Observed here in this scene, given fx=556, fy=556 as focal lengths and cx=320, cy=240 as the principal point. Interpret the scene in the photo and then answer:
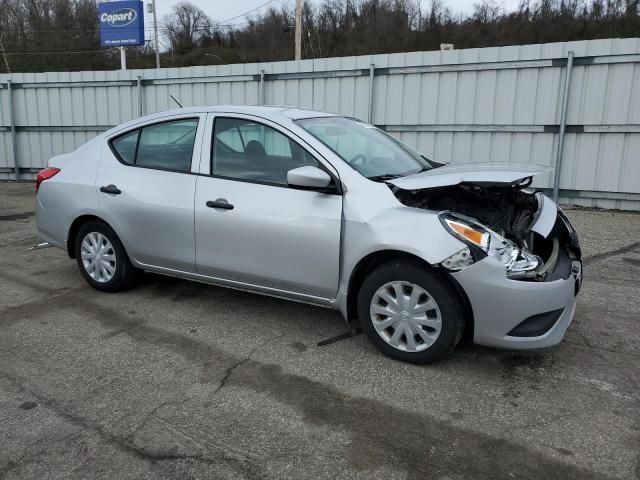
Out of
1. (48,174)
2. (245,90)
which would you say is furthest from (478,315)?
(245,90)

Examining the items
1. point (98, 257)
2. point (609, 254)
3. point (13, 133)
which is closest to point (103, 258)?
point (98, 257)

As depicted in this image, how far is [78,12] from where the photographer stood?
45.9 meters

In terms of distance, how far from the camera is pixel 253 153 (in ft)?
13.4

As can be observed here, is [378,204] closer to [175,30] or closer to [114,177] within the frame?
[114,177]

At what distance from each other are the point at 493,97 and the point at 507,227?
6378 mm

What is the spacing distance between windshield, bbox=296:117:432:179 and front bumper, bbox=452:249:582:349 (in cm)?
103

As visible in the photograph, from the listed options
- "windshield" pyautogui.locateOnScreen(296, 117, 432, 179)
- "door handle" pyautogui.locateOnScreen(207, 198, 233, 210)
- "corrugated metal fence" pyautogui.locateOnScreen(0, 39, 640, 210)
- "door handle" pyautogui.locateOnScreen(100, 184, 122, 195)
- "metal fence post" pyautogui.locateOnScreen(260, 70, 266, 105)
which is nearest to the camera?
"windshield" pyautogui.locateOnScreen(296, 117, 432, 179)

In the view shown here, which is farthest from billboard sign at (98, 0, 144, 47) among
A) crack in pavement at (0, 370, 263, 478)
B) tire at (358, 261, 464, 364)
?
crack in pavement at (0, 370, 263, 478)

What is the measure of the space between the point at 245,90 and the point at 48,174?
22.2 feet

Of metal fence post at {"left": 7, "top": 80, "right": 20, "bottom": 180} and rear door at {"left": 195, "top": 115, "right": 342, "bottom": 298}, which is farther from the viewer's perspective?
metal fence post at {"left": 7, "top": 80, "right": 20, "bottom": 180}

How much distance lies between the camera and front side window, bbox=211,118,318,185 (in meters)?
3.89

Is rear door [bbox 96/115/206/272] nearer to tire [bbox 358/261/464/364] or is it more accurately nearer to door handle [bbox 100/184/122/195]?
door handle [bbox 100/184/122/195]

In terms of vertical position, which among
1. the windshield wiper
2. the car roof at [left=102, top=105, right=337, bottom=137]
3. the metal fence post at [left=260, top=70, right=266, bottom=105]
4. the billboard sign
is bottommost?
the windshield wiper

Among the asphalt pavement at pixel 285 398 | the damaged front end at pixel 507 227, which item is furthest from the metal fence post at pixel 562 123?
the damaged front end at pixel 507 227
